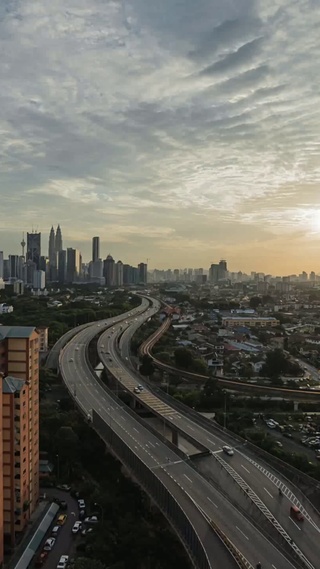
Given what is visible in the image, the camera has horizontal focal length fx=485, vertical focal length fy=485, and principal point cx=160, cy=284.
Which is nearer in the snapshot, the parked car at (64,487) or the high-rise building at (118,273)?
the parked car at (64,487)

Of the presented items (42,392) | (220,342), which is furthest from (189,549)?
(220,342)

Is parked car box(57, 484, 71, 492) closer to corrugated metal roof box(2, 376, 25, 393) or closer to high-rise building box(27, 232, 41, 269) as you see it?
corrugated metal roof box(2, 376, 25, 393)

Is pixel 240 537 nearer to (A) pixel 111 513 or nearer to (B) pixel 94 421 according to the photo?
(A) pixel 111 513

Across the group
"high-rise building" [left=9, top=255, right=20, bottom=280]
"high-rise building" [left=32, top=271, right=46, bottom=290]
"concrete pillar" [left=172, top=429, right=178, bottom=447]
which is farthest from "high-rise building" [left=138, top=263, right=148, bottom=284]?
"concrete pillar" [left=172, top=429, right=178, bottom=447]

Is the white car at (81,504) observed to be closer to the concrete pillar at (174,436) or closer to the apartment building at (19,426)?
the apartment building at (19,426)

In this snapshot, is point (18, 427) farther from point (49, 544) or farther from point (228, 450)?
point (228, 450)

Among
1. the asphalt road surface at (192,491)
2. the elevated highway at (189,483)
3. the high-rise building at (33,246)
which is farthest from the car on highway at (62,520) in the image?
the high-rise building at (33,246)
